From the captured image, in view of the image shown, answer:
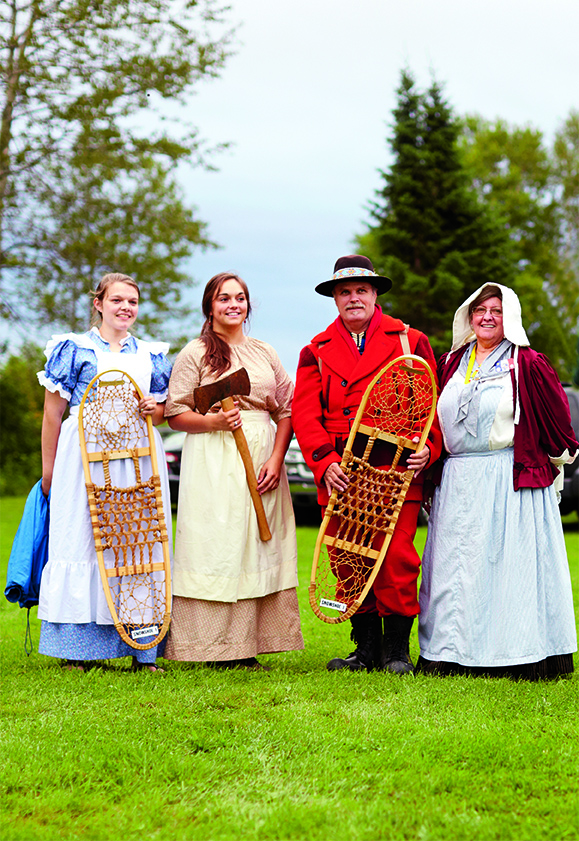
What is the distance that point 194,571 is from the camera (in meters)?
4.63

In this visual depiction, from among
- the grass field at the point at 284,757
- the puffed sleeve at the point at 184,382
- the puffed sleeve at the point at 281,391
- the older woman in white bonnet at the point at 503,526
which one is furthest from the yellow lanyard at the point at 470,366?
the grass field at the point at 284,757

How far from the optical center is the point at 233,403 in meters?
4.62

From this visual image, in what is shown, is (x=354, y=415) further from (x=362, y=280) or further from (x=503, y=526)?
(x=503, y=526)

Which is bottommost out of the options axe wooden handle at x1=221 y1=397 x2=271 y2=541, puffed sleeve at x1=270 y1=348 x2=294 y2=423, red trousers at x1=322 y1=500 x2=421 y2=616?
red trousers at x1=322 y1=500 x2=421 y2=616

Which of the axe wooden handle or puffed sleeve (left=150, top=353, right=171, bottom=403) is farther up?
puffed sleeve (left=150, top=353, right=171, bottom=403)

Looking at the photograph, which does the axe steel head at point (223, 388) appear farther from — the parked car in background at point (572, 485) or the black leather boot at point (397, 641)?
the parked car in background at point (572, 485)

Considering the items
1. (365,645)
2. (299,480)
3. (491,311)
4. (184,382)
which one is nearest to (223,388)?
(184,382)

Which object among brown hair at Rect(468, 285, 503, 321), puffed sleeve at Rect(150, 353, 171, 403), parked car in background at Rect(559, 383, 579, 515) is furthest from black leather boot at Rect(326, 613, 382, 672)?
parked car in background at Rect(559, 383, 579, 515)

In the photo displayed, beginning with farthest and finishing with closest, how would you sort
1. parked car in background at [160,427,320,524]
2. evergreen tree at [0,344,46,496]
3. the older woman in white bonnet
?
1. evergreen tree at [0,344,46,496]
2. parked car in background at [160,427,320,524]
3. the older woman in white bonnet

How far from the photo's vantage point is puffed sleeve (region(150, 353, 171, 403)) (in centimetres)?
486

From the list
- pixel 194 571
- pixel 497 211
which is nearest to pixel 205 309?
pixel 194 571

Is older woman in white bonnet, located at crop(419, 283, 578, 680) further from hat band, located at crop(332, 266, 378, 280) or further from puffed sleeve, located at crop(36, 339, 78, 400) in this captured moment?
puffed sleeve, located at crop(36, 339, 78, 400)

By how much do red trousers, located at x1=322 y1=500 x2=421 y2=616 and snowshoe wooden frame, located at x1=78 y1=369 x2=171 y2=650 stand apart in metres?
1.11

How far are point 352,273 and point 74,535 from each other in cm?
203
